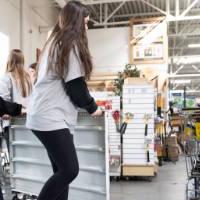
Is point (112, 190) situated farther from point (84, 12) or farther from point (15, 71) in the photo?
point (84, 12)

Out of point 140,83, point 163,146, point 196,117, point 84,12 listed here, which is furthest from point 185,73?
point 84,12

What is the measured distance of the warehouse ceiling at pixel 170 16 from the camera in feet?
29.6

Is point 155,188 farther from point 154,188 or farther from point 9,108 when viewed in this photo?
point 9,108

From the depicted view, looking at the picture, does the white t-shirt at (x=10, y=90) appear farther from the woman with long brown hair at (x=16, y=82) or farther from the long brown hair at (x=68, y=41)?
the long brown hair at (x=68, y=41)

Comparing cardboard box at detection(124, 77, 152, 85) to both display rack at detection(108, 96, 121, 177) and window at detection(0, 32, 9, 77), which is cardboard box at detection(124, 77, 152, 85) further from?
window at detection(0, 32, 9, 77)

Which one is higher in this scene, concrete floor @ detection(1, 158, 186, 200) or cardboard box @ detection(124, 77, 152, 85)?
cardboard box @ detection(124, 77, 152, 85)

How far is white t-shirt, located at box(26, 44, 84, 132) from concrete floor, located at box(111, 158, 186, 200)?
2.08 meters

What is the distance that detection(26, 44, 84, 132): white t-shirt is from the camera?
1794 millimetres

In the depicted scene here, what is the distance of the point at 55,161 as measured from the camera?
1.84 meters

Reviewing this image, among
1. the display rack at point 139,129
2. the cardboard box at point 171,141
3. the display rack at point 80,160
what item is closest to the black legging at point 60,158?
the display rack at point 80,160

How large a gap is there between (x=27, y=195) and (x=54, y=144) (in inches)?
52.2

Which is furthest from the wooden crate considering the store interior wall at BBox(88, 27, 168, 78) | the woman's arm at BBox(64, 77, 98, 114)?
the store interior wall at BBox(88, 27, 168, 78)

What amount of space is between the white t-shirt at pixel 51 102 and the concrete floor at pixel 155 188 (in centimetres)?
208

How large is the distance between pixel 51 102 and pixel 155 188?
2756 millimetres
